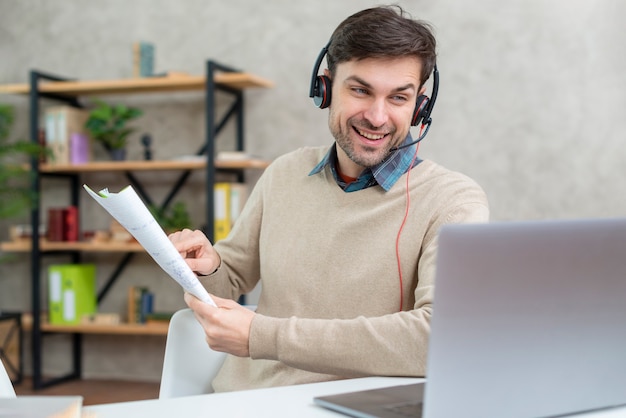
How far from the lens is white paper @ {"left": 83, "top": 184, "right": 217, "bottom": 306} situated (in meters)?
0.95

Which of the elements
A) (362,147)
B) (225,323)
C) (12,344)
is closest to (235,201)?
(12,344)

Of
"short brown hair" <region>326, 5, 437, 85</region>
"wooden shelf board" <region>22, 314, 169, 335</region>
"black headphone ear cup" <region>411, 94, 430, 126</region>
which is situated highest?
"short brown hair" <region>326, 5, 437, 85</region>

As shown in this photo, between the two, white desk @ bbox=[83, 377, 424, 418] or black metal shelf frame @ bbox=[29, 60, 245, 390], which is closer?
white desk @ bbox=[83, 377, 424, 418]

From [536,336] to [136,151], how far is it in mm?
3624

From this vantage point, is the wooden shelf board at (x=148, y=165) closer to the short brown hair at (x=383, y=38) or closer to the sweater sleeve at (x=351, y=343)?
the short brown hair at (x=383, y=38)

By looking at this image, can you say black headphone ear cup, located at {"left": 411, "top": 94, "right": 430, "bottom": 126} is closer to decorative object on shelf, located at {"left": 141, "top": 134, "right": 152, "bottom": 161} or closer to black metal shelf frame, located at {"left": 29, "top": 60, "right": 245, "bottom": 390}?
black metal shelf frame, located at {"left": 29, "top": 60, "right": 245, "bottom": 390}

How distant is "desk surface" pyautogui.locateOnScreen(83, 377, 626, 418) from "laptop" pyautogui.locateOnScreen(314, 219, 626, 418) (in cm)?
9

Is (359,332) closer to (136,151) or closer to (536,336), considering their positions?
(536,336)

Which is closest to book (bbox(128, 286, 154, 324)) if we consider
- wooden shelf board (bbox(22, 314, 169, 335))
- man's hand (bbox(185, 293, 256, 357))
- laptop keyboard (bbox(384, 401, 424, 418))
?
wooden shelf board (bbox(22, 314, 169, 335))

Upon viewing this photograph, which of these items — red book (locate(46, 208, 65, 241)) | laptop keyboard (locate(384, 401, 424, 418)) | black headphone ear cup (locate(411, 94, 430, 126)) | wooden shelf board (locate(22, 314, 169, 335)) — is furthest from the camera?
red book (locate(46, 208, 65, 241))

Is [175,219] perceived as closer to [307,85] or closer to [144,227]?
[307,85]

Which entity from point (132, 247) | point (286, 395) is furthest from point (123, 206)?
point (132, 247)

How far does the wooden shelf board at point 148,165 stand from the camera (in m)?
3.68

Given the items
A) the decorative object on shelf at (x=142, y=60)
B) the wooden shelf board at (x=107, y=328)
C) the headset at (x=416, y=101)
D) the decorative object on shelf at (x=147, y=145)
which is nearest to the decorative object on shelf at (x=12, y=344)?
the wooden shelf board at (x=107, y=328)
